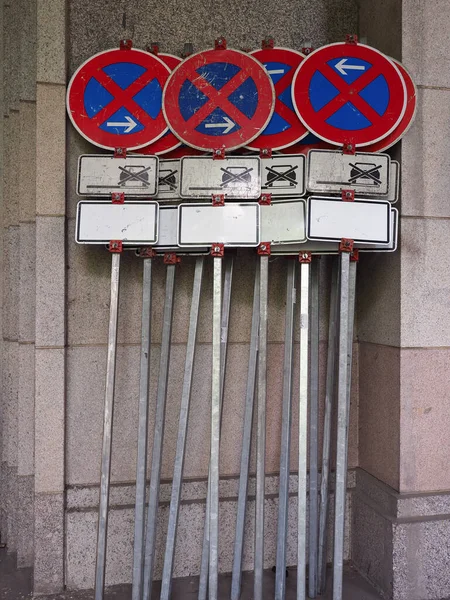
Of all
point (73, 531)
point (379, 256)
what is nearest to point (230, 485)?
point (73, 531)

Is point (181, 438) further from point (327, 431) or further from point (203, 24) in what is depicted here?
point (203, 24)

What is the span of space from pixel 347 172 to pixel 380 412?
1538mm

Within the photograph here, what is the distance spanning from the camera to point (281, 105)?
326 centimetres

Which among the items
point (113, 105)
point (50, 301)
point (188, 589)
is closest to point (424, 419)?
point (188, 589)

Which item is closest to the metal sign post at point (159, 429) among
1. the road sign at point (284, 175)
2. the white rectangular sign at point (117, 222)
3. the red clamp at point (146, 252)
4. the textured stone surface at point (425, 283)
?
the red clamp at point (146, 252)

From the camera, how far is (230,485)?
3521mm

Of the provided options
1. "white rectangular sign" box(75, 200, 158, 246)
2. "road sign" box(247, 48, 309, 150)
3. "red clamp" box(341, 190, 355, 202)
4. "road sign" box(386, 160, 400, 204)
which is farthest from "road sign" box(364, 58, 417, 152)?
"white rectangular sign" box(75, 200, 158, 246)

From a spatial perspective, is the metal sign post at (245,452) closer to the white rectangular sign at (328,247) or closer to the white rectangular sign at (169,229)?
the white rectangular sign at (328,247)

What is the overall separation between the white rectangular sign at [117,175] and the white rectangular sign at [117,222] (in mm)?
Answer: 79

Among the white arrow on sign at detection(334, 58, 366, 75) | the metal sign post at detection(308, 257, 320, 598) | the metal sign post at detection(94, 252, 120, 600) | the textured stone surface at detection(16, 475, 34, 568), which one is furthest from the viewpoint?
the textured stone surface at detection(16, 475, 34, 568)

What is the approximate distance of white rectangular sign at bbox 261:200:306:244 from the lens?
10.1ft

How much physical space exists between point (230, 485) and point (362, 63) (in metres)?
2.79

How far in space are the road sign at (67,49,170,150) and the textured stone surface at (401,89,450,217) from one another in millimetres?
1519

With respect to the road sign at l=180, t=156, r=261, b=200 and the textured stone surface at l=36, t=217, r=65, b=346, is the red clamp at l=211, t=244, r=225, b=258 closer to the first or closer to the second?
the road sign at l=180, t=156, r=261, b=200
